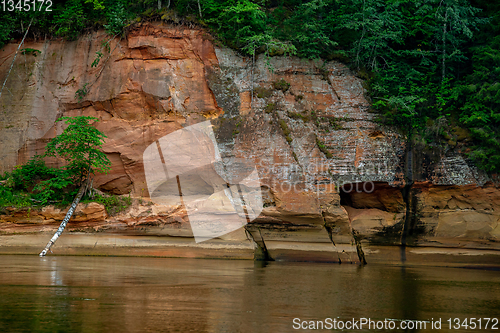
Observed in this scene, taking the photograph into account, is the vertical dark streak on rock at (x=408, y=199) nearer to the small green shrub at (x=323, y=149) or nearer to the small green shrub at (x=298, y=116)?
the small green shrub at (x=323, y=149)

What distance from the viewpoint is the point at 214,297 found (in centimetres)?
747

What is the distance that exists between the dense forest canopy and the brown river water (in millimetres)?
6478

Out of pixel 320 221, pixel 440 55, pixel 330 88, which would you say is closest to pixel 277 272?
pixel 320 221

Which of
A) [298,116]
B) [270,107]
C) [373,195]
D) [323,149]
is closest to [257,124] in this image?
[270,107]

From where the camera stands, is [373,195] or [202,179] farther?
[202,179]

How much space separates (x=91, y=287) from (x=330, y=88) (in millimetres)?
12624

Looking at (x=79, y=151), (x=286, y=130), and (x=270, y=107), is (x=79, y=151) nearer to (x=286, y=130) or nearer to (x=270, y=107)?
(x=270, y=107)

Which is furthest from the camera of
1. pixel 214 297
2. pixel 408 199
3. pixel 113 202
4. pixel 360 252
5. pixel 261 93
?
pixel 261 93

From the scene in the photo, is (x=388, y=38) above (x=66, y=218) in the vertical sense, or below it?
above

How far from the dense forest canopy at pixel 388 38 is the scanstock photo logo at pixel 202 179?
459 centimetres

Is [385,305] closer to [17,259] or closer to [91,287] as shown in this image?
[91,287]

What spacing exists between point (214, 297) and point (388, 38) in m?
14.3

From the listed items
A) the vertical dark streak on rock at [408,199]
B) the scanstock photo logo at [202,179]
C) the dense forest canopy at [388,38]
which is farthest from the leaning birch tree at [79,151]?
the vertical dark streak on rock at [408,199]

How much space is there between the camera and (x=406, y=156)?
16.2 metres
